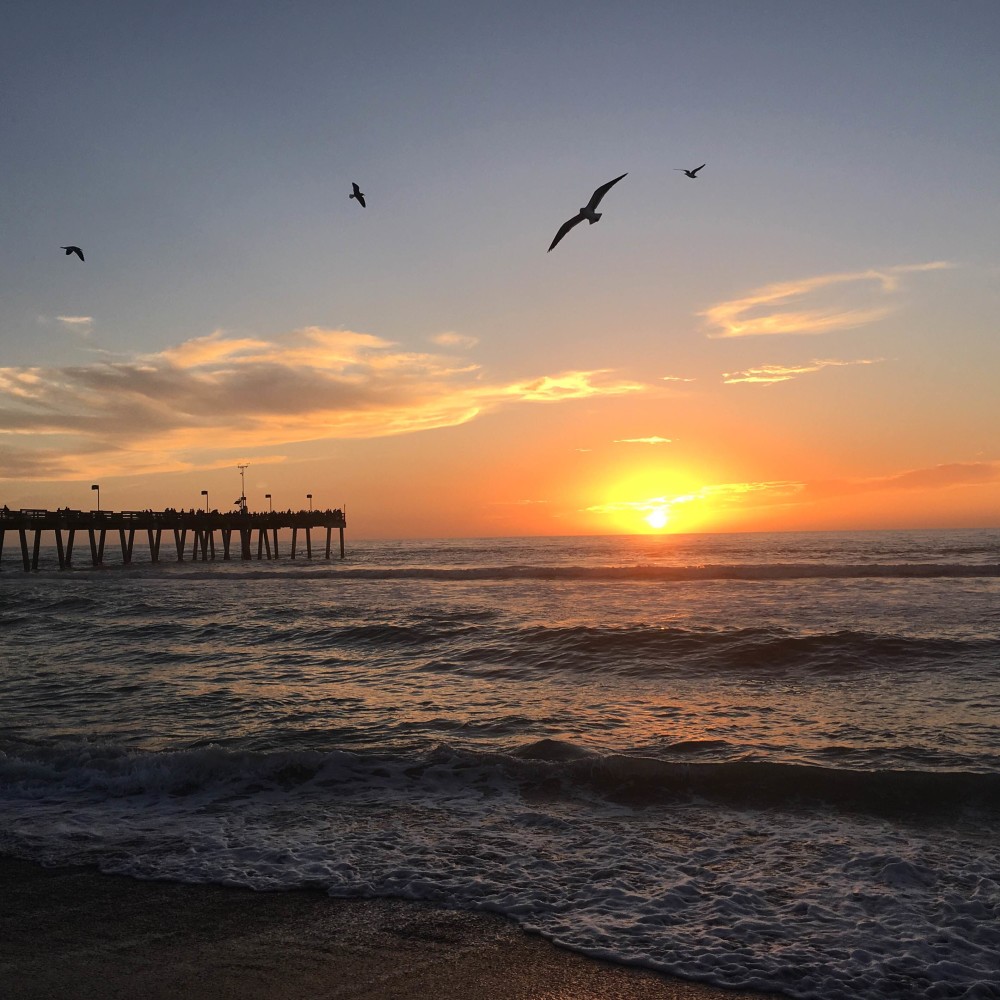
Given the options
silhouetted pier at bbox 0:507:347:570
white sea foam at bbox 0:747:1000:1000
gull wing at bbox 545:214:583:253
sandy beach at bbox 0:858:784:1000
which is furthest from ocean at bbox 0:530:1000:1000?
silhouetted pier at bbox 0:507:347:570

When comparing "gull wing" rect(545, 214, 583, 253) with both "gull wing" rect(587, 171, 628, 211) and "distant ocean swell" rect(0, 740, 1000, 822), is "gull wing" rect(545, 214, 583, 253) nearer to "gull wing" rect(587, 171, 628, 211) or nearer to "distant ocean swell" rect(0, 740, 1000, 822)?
"gull wing" rect(587, 171, 628, 211)

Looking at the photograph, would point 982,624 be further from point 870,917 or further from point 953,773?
point 870,917

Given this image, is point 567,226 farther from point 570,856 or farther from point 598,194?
point 570,856

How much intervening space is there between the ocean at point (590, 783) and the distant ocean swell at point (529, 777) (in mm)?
38

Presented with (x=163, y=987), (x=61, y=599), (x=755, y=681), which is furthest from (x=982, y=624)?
(x=61, y=599)

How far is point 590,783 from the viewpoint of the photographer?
910 cm

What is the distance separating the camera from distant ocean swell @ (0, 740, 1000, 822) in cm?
848

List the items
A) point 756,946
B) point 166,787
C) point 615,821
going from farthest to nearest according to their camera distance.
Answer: point 166,787 → point 615,821 → point 756,946

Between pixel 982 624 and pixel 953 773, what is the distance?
14.6 meters

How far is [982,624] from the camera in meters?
21.2

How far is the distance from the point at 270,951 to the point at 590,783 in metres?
4.49

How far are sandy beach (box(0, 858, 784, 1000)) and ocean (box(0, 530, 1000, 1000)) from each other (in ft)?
0.86

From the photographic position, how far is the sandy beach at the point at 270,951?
16.1ft

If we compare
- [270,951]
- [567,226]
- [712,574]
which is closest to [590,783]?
[270,951]
